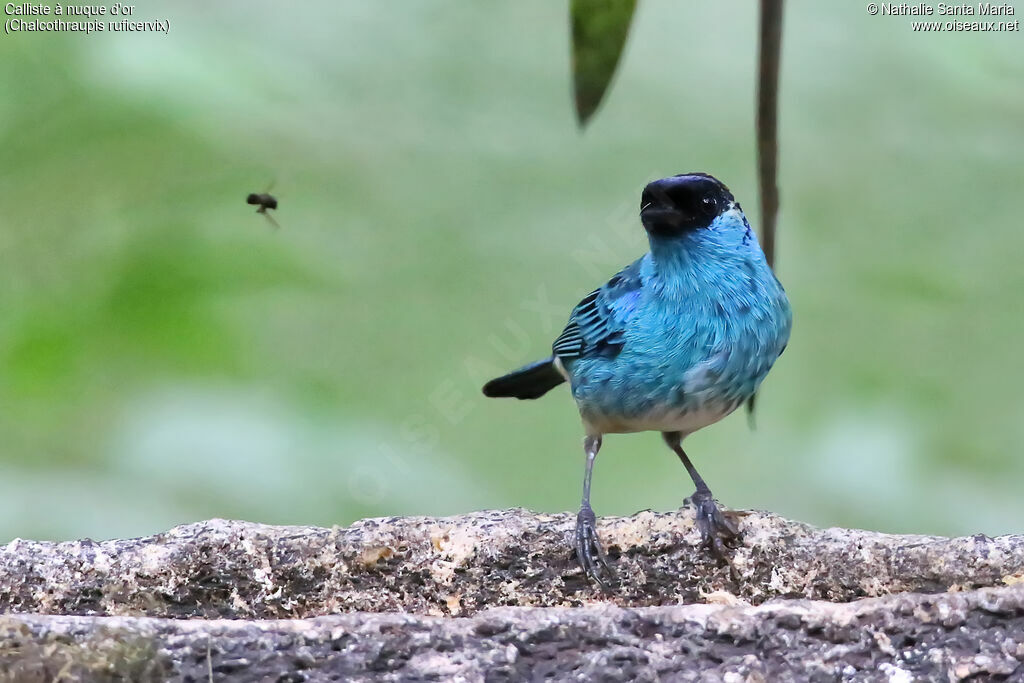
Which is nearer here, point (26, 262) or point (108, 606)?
point (108, 606)

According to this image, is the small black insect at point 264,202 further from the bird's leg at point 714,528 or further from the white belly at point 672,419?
the bird's leg at point 714,528

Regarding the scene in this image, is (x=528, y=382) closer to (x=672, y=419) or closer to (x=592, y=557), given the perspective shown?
(x=672, y=419)

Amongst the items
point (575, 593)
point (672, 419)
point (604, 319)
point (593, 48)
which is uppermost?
point (593, 48)

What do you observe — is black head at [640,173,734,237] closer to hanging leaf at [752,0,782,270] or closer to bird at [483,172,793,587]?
bird at [483,172,793,587]

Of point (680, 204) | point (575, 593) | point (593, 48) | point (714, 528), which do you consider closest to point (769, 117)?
point (593, 48)

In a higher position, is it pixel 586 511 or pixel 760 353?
pixel 760 353

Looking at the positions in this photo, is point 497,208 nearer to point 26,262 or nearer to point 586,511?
A: point 586,511

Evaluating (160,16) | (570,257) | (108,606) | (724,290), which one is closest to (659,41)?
(570,257)

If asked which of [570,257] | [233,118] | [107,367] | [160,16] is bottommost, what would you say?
[107,367]
